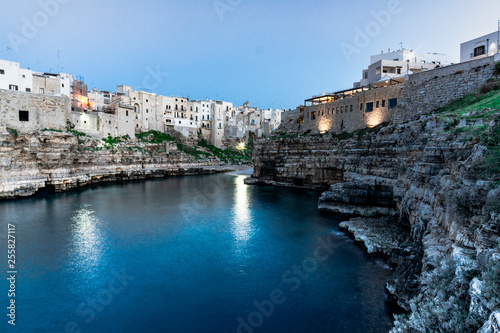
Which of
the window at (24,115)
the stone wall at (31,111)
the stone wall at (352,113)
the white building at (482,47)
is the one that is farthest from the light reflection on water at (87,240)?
the white building at (482,47)

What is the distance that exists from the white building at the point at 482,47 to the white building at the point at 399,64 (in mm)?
4983

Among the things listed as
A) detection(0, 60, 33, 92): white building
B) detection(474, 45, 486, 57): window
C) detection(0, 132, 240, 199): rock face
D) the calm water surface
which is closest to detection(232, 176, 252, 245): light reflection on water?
the calm water surface

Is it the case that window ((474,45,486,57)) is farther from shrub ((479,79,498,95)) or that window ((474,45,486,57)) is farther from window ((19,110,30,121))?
window ((19,110,30,121))

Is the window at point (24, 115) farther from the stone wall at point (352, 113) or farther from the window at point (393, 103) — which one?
the window at point (393, 103)

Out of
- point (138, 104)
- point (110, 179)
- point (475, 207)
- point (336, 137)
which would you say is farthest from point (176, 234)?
point (138, 104)

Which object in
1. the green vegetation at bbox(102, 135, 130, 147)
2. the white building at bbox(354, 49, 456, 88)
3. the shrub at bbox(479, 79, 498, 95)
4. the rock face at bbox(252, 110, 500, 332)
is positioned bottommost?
the rock face at bbox(252, 110, 500, 332)

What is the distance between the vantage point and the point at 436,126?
1694 centimetres

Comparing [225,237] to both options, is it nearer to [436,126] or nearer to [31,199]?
[436,126]

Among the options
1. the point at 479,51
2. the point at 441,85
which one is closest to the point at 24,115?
the point at 441,85

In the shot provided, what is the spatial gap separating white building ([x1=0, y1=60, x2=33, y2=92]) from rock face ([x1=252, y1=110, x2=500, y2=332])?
40687mm

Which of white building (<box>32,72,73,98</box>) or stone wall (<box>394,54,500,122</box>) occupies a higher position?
white building (<box>32,72,73,98</box>)

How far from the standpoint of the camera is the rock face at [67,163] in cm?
3034

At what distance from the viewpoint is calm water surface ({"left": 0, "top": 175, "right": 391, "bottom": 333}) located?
1007 centimetres

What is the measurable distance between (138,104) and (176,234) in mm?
48109
